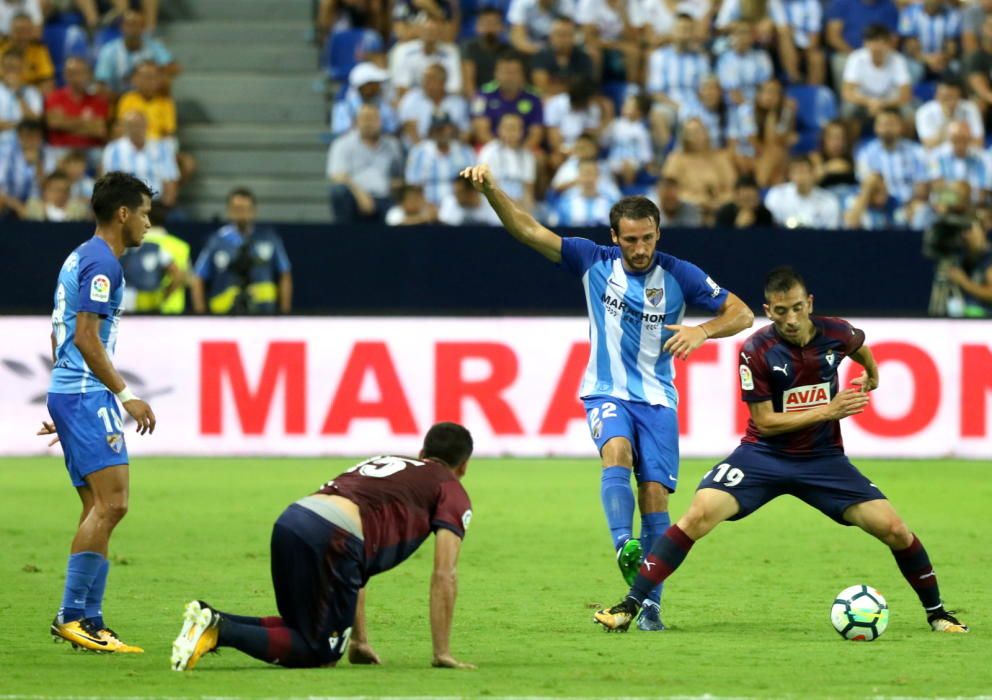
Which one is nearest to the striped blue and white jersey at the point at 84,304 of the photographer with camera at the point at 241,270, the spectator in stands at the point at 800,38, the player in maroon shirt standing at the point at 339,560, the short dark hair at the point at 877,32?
the player in maroon shirt standing at the point at 339,560

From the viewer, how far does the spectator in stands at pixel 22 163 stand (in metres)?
18.2

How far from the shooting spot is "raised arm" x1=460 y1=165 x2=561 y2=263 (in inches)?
338

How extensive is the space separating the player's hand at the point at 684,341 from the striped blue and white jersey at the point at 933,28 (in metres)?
13.3

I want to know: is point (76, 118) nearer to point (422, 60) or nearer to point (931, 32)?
point (422, 60)

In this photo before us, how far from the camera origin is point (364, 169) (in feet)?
60.6

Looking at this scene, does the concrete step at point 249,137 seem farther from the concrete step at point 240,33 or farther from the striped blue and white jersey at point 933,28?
the striped blue and white jersey at point 933,28

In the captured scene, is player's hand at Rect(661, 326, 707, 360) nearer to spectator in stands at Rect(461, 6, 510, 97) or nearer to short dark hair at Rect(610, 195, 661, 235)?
short dark hair at Rect(610, 195, 661, 235)

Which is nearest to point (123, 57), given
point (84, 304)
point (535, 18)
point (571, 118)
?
point (535, 18)

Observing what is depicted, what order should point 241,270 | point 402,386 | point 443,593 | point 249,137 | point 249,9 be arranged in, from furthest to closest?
point 249,9 < point 249,137 < point 241,270 < point 402,386 < point 443,593

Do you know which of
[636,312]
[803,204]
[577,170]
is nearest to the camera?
[636,312]

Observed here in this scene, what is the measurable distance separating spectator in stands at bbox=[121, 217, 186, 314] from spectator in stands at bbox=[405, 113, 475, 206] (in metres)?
2.83

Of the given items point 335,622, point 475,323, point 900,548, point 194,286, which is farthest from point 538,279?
point 335,622

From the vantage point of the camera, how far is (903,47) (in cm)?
2050

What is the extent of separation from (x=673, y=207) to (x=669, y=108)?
79.8 inches
